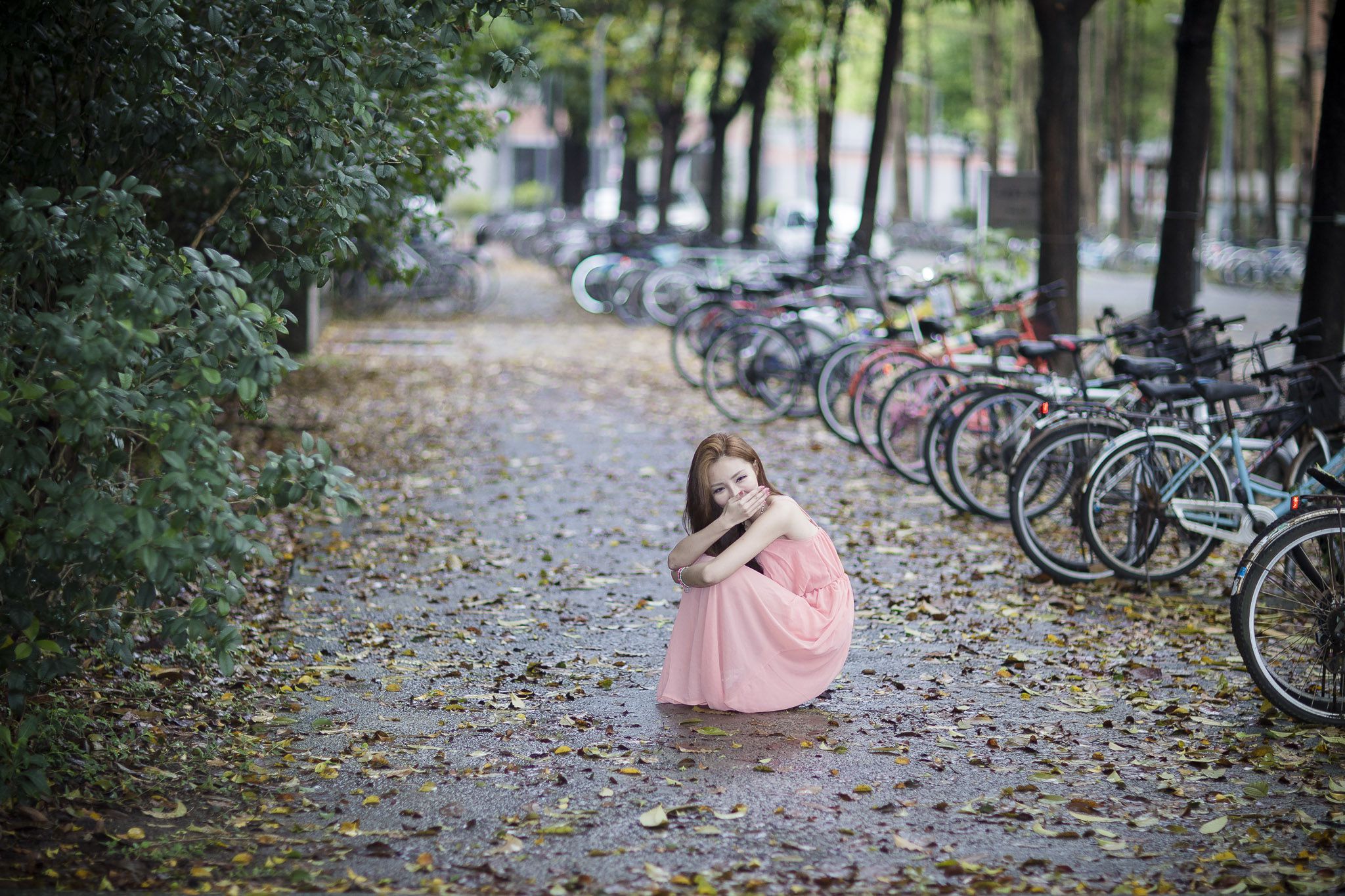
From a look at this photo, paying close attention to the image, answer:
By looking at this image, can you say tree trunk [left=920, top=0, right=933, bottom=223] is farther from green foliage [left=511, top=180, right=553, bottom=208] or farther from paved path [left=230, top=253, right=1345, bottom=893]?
paved path [left=230, top=253, right=1345, bottom=893]

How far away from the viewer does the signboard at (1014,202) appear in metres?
13.8

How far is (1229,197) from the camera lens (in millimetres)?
39656

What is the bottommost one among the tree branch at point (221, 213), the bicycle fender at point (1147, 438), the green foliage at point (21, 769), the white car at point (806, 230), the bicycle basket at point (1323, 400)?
the green foliage at point (21, 769)

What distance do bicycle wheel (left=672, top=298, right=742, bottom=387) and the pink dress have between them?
28.3 ft

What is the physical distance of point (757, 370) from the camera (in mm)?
12391

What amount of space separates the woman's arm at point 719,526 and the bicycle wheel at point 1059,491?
2329mm

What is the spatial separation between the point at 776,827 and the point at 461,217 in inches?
1772

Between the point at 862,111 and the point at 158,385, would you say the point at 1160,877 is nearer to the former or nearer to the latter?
the point at 158,385

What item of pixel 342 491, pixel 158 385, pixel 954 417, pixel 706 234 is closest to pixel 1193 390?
pixel 954 417

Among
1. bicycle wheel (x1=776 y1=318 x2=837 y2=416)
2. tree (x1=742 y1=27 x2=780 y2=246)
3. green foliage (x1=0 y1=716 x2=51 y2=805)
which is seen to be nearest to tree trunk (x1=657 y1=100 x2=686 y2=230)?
tree (x1=742 y1=27 x2=780 y2=246)

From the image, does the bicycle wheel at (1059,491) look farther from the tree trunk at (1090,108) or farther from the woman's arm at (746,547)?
the tree trunk at (1090,108)

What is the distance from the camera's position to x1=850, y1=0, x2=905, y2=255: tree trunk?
639 inches

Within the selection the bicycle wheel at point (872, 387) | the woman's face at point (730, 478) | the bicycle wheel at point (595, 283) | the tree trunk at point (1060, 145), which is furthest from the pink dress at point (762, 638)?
the bicycle wheel at point (595, 283)

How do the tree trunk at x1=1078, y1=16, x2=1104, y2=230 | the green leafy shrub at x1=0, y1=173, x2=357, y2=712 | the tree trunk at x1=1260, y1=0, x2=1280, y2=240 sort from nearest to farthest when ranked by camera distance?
the green leafy shrub at x1=0, y1=173, x2=357, y2=712 < the tree trunk at x1=1260, y1=0, x2=1280, y2=240 < the tree trunk at x1=1078, y1=16, x2=1104, y2=230
